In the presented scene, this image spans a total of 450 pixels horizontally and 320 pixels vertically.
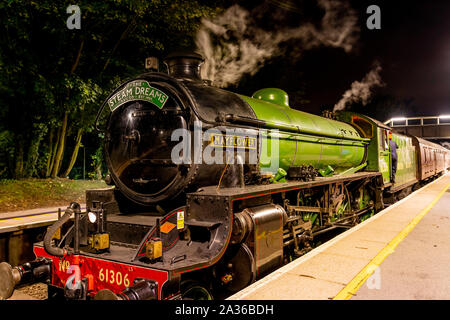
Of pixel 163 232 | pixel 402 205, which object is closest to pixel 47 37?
pixel 163 232

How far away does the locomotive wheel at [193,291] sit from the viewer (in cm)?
300

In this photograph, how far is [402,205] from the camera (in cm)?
905

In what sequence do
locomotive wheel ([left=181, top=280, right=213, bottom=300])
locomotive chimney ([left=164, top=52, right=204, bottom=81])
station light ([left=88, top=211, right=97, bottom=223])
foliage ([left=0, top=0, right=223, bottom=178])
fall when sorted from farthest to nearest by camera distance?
foliage ([left=0, top=0, right=223, bottom=178]), locomotive chimney ([left=164, top=52, right=204, bottom=81]), station light ([left=88, top=211, right=97, bottom=223]), locomotive wheel ([left=181, top=280, right=213, bottom=300])

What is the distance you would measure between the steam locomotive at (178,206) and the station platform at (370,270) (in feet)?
1.27

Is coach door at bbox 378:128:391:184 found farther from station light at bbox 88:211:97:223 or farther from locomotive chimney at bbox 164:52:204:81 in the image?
station light at bbox 88:211:97:223

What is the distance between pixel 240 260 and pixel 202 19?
1122 centimetres

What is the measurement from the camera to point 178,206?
3961mm

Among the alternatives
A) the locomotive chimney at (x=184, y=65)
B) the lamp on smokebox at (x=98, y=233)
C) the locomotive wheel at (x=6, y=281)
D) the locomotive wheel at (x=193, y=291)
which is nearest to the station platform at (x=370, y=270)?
the locomotive wheel at (x=193, y=291)

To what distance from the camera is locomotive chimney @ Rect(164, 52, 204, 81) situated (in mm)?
4387

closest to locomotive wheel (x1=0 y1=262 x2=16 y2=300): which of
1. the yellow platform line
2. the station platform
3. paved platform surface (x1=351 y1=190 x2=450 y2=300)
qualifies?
the station platform

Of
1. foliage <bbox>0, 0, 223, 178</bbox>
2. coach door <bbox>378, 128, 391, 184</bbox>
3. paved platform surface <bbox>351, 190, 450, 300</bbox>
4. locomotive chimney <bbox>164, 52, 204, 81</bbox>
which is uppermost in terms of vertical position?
foliage <bbox>0, 0, 223, 178</bbox>

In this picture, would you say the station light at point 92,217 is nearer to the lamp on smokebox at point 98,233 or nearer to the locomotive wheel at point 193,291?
the lamp on smokebox at point 98,233

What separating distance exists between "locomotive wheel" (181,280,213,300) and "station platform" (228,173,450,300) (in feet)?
1.14

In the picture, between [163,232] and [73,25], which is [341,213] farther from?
[73,25]
